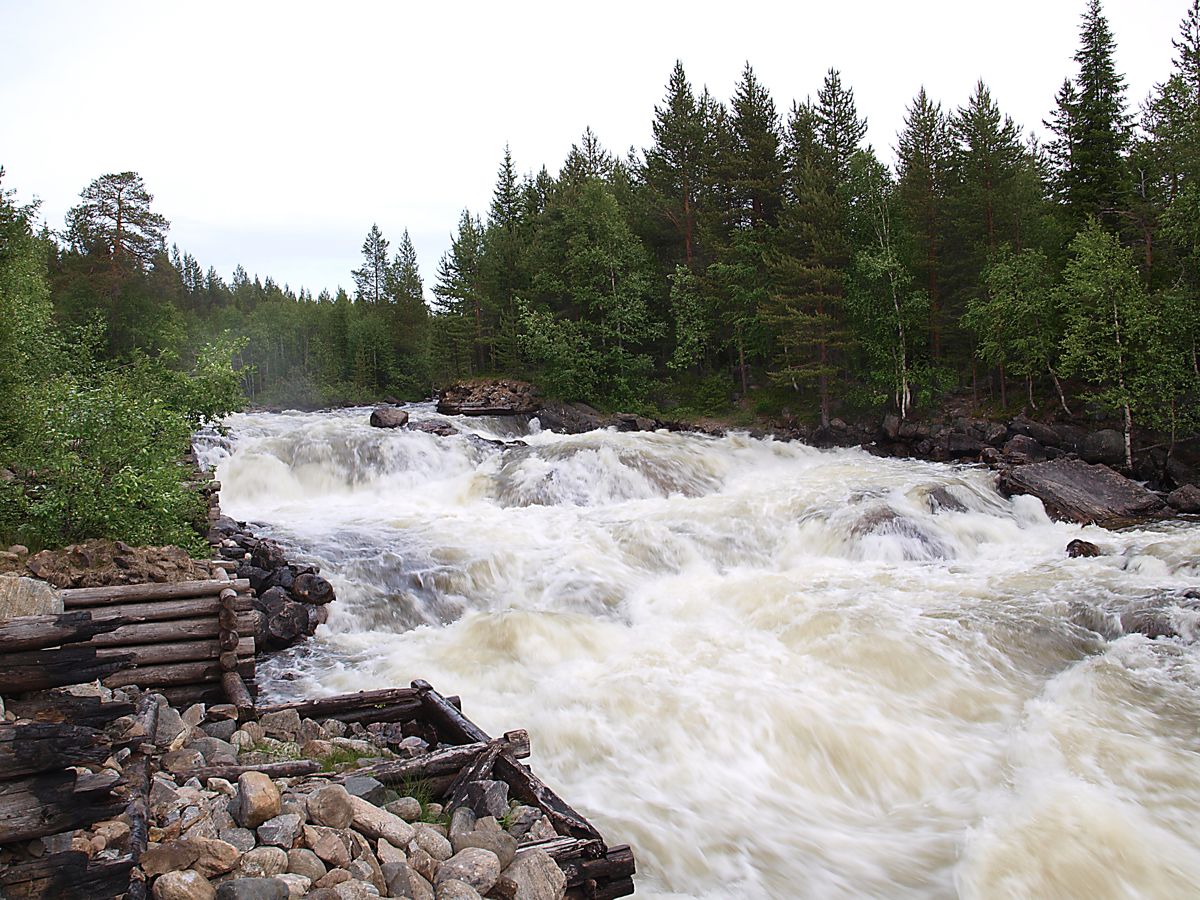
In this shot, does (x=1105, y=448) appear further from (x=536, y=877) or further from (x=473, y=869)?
(x=473, y=869)

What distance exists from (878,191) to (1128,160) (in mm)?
8872

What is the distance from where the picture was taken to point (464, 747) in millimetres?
6531

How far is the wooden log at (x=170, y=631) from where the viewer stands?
805cm

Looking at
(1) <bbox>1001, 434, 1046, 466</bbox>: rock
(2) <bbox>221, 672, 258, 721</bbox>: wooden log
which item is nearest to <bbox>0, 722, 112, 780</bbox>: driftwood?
(2) <bbox>221, 672, 258, 721</bbox>: wooden log

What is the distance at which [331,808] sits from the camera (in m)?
4.98

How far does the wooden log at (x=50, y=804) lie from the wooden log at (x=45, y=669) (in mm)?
560

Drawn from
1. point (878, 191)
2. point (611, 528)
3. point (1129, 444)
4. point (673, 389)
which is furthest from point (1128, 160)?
point (611, 528)

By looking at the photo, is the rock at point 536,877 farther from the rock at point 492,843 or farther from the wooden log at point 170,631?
the wooden log at point 170,631


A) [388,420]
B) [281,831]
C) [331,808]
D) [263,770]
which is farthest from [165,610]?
[388,420]

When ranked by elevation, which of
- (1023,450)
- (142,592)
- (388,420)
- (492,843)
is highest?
(388,420)

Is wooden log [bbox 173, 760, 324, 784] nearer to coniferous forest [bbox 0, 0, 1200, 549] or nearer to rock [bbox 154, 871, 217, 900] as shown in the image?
rock [bbox 154, 871, 217, 900]

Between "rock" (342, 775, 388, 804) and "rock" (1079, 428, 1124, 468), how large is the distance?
2554cm

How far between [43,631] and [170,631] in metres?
4.30

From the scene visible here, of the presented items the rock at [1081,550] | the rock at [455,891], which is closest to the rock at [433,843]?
the rock at [455,891]
